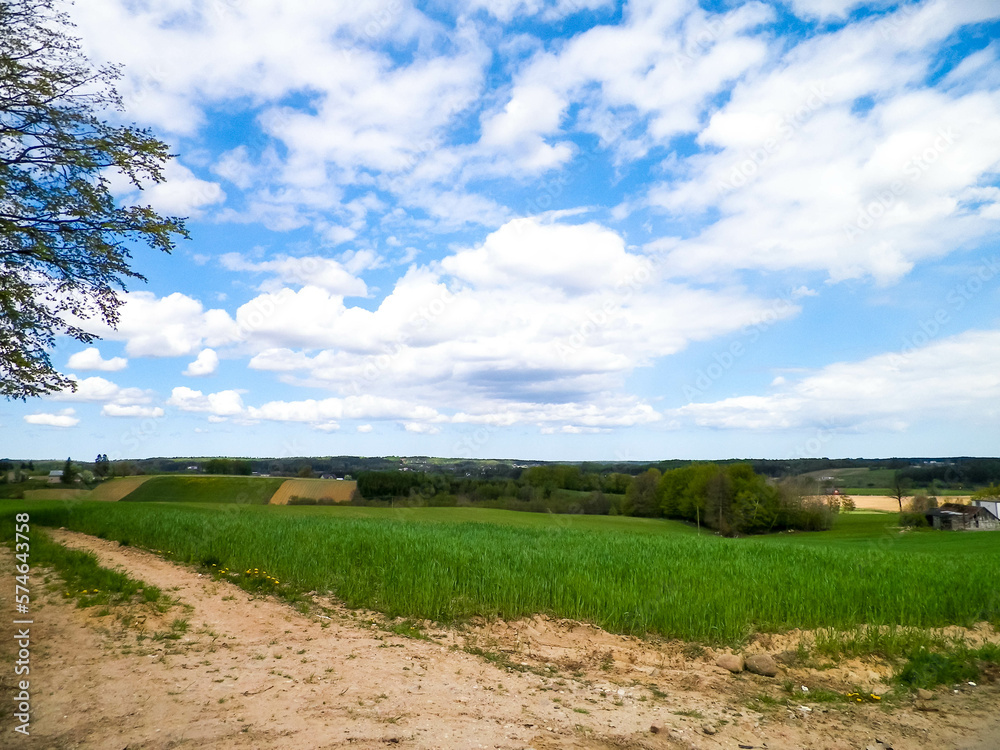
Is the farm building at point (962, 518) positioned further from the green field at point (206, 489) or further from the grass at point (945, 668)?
the green field at point (206, 489)

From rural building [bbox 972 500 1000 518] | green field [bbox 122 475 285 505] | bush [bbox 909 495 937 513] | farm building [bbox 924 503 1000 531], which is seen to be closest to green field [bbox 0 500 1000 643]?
green field [bbox 122 475 285 505]

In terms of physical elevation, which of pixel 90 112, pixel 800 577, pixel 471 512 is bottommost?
pixel 471 512

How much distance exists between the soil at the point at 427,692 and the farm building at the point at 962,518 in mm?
72148

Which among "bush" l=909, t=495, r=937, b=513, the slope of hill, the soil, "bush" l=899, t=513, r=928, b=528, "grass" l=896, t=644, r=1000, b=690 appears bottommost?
"bush" l=899, t=513, r=928, b=528

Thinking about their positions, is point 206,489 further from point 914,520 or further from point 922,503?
point 922,503

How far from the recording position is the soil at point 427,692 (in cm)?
489

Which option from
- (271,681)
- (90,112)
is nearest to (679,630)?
(271,681)

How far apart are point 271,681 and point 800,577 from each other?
9829 millimetres

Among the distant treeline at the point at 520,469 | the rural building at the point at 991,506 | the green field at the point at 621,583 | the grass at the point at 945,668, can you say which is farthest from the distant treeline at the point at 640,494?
the grass at the point at 945,668

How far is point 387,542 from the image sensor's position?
14.4 meters

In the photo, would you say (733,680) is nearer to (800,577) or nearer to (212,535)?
(800,577)

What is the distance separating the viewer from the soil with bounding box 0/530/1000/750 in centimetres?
489

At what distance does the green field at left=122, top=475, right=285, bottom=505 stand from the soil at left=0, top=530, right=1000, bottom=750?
53271mm

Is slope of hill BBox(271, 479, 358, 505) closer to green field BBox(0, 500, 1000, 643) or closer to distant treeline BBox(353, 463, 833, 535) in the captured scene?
distant treeline BBox(353, 463, 833, 535)
